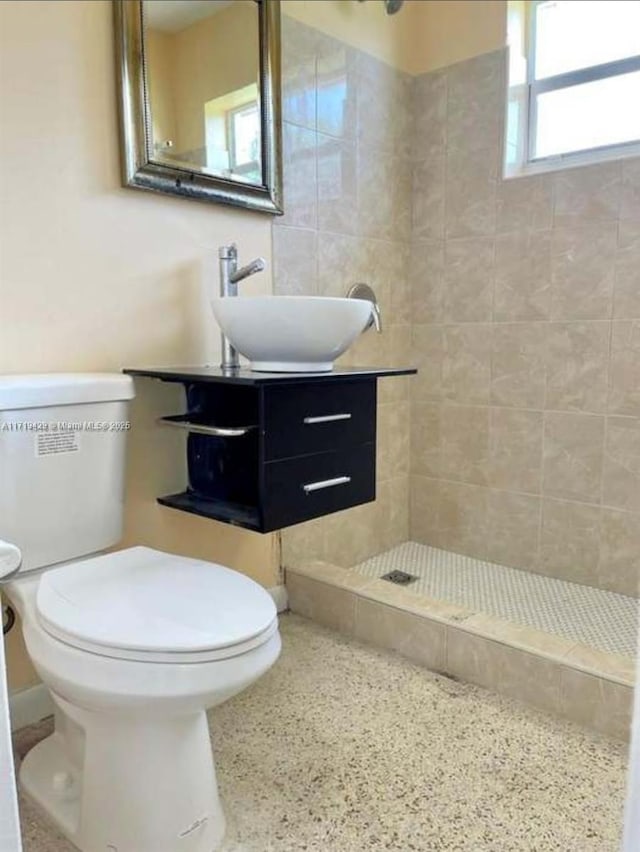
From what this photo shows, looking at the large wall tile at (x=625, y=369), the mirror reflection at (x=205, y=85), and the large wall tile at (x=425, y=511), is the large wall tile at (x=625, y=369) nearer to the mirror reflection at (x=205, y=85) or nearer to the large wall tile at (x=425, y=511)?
the large wall tile at (x=425, y=511)

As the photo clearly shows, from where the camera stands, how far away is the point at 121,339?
1.58 meters

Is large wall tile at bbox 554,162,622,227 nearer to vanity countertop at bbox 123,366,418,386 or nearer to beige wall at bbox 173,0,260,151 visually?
vanity countertop at bbox 123,366,418,386

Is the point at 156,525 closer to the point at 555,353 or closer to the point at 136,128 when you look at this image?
the point at 136,128

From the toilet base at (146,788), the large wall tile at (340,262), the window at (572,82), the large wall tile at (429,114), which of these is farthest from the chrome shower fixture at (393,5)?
the toilet base at (146,788)

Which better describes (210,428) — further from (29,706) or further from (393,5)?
(393,5)

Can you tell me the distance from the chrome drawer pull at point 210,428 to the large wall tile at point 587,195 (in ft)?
4.32

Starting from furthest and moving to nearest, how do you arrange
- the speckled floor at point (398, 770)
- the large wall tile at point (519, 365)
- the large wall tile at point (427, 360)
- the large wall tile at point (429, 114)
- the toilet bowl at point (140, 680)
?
the large wall tile at point (427, 360) → the large wall tile at point (429, 114) → the large wall tile at point (519, 365) → the speckled floor at point (398, 770) → the toilet bowl at point (140, 680)

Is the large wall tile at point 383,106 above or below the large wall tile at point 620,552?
above

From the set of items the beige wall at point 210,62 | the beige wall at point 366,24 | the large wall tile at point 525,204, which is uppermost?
the beige wall at point 366,24

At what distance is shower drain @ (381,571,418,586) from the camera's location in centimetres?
215

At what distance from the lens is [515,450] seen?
221cm

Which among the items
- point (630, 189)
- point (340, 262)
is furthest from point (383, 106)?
point (630, 189)

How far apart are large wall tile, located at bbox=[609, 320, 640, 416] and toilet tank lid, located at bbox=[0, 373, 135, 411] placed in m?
1.47

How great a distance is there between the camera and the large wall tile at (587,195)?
6.29ft
